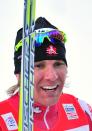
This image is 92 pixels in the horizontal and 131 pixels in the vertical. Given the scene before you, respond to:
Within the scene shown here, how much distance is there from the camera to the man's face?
1.61 metres

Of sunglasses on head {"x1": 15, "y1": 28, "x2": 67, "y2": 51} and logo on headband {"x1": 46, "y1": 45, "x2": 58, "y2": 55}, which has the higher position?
sunglasses on head {"x1": 15, "y1": 28, "x2": 67, "y2": 51}

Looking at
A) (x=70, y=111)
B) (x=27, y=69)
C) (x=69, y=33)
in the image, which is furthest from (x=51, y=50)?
(x=69, y=33)

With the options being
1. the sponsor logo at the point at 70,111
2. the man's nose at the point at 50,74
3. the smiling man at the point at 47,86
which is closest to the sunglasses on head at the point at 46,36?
the smiling man at the point at 47,86

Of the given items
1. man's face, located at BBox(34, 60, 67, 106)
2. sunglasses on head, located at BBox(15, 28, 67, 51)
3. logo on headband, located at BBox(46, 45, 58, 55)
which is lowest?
man's face, located at BBox(34, 60, 67, 106)

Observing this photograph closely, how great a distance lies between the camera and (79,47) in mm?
2906

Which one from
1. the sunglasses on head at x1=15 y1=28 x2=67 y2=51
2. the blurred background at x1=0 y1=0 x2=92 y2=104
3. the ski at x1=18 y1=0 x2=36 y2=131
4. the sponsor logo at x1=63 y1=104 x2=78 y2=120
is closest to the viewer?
the ski at x1=18 y1=0 x2=36 y2=131

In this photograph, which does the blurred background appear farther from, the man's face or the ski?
the ski

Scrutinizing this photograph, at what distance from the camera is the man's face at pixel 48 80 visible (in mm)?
1614

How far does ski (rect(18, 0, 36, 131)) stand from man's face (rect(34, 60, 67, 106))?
37cm

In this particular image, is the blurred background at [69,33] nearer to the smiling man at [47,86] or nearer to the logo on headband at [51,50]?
the smiling man at [47,86]

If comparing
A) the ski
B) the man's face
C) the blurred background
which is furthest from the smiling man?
the blurred background

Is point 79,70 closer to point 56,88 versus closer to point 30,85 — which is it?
point 56,88

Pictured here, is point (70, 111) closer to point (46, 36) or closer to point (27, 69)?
point (46, 36)

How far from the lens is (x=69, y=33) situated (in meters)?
2.85
